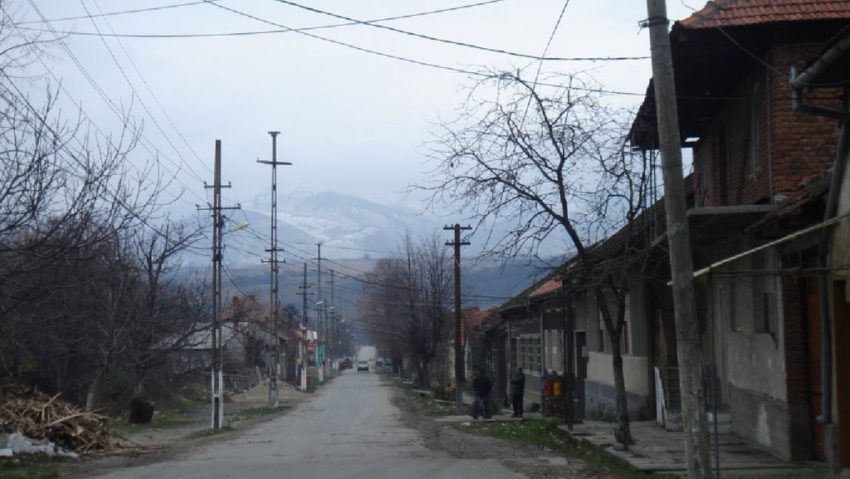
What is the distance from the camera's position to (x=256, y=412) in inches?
1908

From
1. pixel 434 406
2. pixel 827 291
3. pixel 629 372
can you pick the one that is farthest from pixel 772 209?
pixel 434 406

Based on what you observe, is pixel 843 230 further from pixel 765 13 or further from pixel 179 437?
pixel 179 437

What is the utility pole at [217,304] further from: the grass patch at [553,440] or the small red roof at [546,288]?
the small red roof at [546,288]

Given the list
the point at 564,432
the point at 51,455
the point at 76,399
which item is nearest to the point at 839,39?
the point at 564,432

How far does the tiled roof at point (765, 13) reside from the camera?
14.6 meters

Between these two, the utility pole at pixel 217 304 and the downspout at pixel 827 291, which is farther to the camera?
the utility pole at pixel 217 304

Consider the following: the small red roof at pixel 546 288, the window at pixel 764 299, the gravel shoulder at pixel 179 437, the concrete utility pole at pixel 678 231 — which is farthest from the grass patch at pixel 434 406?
the concrete utility pole at pixel 678 231

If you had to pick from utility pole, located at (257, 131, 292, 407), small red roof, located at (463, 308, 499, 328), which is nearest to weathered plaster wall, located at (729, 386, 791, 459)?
utility pole, located at (257, 131, 292, 407)

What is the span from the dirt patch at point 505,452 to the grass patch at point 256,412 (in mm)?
14122

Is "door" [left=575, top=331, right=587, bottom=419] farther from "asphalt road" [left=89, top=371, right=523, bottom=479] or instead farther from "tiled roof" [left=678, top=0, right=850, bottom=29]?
"tiled roof" [left=678, top=0, right=850, bottom=29]

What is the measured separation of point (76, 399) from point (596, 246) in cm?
3025

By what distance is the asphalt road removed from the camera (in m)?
16.9

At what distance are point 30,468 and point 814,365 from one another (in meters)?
13.7

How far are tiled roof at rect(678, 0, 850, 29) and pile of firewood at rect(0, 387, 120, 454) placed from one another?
15.4 meters
